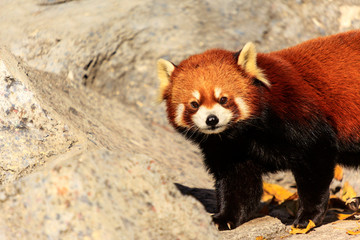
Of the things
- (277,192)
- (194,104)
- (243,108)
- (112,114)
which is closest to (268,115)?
(243,108)

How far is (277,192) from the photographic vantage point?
17.2ft

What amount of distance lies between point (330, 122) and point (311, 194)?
2.02ft

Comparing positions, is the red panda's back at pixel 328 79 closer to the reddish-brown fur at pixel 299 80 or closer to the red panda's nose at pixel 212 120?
the reddish-brown fur at pixel 299 80

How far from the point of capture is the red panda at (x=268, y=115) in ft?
11.6

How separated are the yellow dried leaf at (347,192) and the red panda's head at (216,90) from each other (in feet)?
6.67

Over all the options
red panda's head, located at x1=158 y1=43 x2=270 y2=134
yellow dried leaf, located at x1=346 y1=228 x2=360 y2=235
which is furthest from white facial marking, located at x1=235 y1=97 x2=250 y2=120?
yellow dried leaf, located at x1=346 y1=228 x2=360 y2=235

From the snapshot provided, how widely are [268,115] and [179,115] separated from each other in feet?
2.39

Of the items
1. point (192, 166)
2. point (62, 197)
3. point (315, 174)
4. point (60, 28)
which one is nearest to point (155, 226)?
point (62, 197)

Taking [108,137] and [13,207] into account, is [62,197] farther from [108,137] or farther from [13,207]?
[108,137]

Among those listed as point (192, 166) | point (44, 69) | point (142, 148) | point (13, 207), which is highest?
point (13, 207)

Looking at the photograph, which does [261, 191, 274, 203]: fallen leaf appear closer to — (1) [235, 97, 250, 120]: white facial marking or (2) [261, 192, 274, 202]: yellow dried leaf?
(2) [261, 192, 274, 202]: yellow dried leaf

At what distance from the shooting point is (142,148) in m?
4.84

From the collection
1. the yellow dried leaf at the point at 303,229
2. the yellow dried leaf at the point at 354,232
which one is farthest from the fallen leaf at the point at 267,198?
the yellow dried leaf at the point at 354,232

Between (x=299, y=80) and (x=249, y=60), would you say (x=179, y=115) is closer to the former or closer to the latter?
(x=249, y=60)
